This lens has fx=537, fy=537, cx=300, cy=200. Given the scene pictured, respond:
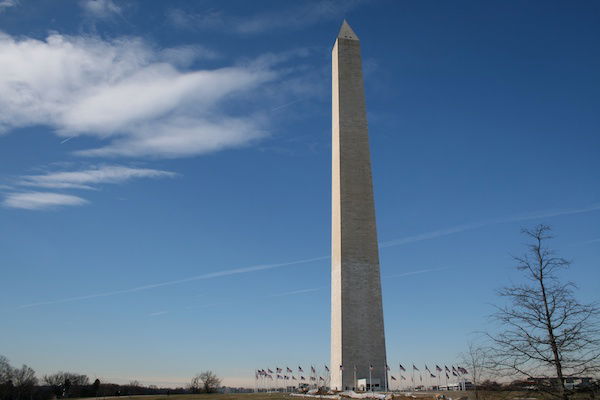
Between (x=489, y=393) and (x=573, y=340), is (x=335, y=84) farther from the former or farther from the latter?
(x=573, y=340)

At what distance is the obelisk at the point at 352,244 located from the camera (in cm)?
4753

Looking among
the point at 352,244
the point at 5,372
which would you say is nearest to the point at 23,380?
the point at 5,372

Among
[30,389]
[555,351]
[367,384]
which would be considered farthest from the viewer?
[30,389]

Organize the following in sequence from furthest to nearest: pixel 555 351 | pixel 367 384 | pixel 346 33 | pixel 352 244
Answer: pixel 346 33 → pixel 352 244 → pixel 367 384 → pixel 555 351

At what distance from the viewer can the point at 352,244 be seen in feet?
164

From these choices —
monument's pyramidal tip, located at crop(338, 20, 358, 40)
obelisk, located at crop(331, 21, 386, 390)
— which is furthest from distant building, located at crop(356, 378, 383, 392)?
monument's pyramidal tip, located at crop(338, 20, 358, 40)

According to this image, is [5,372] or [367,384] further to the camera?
[5,372]

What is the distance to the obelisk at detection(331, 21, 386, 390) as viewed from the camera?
4753 cm

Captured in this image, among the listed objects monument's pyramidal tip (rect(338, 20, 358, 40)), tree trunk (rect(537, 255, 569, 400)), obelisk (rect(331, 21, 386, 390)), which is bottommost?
tree trunk (rect(537, 255, 569, 400))

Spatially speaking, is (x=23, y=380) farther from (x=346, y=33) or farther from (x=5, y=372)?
(x=346, y=33)

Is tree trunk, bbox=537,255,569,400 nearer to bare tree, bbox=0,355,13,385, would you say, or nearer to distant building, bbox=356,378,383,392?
distant building, bbox=356,378,383,392

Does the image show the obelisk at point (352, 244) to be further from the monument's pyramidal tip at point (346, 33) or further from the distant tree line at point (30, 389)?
the distant tree line at point (30, 389)

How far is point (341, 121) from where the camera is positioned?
54.0 meters

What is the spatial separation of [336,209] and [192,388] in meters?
53.7
